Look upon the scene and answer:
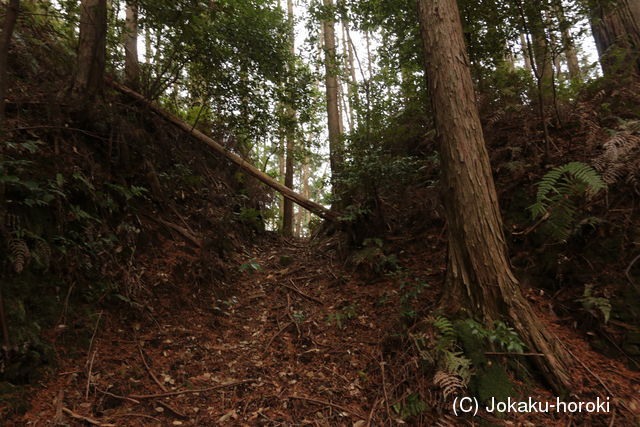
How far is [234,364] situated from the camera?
3805 millimetres

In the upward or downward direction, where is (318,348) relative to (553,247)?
downward

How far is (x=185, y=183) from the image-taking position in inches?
260

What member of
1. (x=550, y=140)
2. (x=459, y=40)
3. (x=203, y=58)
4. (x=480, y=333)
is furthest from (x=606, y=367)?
(x=203, y=58)

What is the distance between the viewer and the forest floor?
2807 millimetres

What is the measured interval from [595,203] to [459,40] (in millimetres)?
2540

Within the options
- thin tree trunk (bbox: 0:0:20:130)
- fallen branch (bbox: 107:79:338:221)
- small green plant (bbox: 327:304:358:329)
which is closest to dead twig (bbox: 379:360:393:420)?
small green plant (bbox: 327:304:358:329)

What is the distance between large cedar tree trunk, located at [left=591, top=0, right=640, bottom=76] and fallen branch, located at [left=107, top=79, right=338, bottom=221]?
538 cm

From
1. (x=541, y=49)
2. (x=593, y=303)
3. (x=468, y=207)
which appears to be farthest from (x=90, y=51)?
(x=593, y=303)

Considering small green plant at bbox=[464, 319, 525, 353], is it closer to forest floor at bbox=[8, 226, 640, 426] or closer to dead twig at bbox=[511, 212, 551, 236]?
forest floor at bbox=[8, 226, 640, 426]

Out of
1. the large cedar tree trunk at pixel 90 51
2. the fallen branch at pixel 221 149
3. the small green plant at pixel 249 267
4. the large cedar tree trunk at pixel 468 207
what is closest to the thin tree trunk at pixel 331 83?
the fallen branch at pixel 221 149

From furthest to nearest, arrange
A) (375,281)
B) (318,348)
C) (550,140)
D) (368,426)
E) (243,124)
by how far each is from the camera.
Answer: (243,124), (375,281), (550,140), (318,348), (368,426)

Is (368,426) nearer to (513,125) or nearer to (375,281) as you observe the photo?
(375,281)

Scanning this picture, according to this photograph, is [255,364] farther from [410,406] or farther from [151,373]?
[410,406]

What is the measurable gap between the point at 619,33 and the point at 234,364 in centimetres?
855
